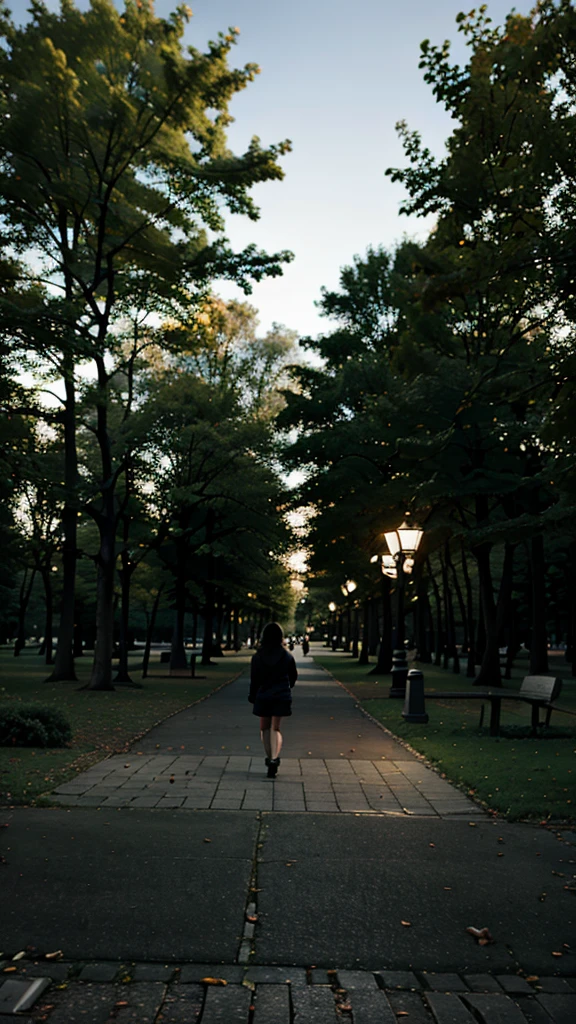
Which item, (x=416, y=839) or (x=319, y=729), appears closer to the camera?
(x=416, y=839)

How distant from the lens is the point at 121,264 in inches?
855

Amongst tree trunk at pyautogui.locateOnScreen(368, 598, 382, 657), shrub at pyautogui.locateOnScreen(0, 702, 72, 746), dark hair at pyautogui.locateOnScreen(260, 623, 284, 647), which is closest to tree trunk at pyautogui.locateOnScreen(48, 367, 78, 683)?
shrub at pyautogui.locateOnScreen(0, 702, 72, 746)

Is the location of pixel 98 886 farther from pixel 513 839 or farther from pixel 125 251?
pixel 125 251

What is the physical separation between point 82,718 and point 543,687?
324 inches

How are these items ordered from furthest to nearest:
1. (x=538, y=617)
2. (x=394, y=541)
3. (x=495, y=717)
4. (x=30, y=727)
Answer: (x=538, y=617) < (x=394, y=541) < (x=495, y=717) < (x=30, y=727)

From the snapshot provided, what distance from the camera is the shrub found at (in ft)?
35.8

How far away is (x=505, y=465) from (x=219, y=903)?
862 inches

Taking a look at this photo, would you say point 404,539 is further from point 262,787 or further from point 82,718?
point 262,787

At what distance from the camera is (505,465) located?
82.4ft

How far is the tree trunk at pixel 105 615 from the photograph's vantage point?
2200 cm

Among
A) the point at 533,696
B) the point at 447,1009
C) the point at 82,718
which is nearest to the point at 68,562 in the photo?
the point at 82,718

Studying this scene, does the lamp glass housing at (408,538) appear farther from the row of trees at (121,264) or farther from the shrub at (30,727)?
the shrub at (30,727)

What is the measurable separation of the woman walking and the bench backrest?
15.1 ft

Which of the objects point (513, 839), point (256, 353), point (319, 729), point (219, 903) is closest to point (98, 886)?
point (219, 903)
